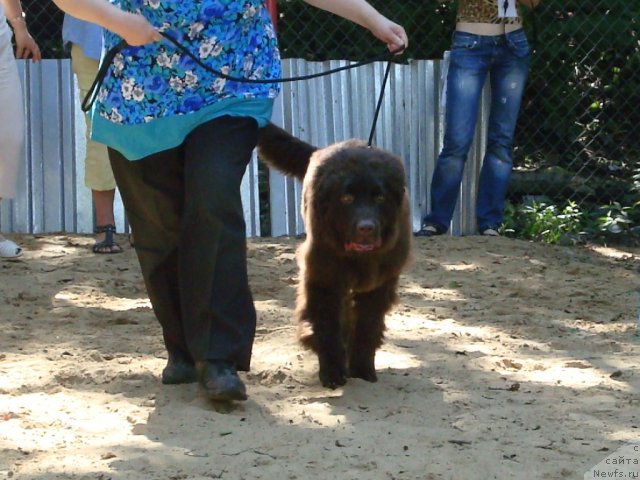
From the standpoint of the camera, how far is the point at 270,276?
6.80 meters

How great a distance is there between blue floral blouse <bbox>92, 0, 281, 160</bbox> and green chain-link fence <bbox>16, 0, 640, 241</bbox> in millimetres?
4690

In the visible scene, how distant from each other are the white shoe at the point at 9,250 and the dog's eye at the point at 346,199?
3140 millimetres

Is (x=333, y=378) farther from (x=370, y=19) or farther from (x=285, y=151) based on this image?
(x=370, y=19)

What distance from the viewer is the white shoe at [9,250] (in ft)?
23.0

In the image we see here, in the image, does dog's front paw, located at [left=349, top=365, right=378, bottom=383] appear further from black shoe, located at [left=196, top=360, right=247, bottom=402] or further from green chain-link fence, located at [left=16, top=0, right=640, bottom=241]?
green chain-link fence, located at [left=16, top=0, right=640, bottom=241]

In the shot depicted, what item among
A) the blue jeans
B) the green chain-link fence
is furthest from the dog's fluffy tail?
the green chain-link fence

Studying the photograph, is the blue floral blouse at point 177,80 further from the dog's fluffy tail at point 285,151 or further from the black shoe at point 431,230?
the black shoe at point 431,230

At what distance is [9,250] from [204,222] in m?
3.25

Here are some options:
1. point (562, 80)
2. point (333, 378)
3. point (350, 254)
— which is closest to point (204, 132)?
point (350, 254)

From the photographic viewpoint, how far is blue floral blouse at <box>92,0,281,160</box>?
4133 mm

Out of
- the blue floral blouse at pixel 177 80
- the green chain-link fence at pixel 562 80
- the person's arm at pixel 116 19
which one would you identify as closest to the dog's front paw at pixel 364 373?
the blue floral blouse at pixel 177 80

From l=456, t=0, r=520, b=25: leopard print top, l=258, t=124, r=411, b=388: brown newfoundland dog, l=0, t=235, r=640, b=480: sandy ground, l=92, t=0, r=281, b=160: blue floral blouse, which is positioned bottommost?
l=0, t=235, r=640, b=480: sandy ground

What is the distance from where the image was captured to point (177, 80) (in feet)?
13.6

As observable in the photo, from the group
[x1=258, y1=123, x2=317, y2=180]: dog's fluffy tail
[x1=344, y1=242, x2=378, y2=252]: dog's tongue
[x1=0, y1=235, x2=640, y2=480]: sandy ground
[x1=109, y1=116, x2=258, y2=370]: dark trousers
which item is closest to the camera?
[x1=0, y1=235, x2=640, y2=480]: sandy ground
